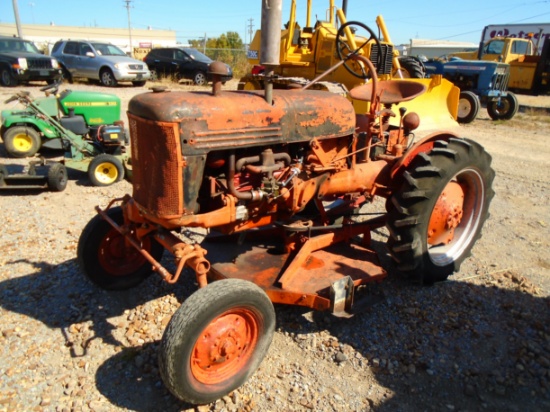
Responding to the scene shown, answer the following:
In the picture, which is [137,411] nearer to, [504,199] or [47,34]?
[504,199]

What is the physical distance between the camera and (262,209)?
3.01m

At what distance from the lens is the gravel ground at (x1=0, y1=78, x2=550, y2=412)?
2.51 m

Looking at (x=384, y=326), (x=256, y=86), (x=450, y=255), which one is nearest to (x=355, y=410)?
(x=384, y=326)

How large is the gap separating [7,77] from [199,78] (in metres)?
6.55

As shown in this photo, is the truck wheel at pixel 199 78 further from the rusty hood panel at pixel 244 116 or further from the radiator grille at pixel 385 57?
the rusty hood panel at pixel 244 116

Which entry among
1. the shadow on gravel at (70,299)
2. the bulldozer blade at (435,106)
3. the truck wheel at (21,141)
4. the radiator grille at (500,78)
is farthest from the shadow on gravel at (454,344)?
the radiator grille at (500,78)

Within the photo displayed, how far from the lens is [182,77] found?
17828 millimetres

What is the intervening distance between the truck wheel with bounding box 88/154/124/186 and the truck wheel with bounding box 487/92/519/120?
433 inches

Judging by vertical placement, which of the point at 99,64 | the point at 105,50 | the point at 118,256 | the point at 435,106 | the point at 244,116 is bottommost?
the point at 118,256

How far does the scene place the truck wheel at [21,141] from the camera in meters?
6.52

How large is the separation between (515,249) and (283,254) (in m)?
2.46

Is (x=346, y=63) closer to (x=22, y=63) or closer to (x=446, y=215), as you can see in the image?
(x=446, y=215)

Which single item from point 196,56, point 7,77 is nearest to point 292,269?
point 7,77

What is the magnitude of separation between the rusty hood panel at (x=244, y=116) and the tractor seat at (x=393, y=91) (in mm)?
653
